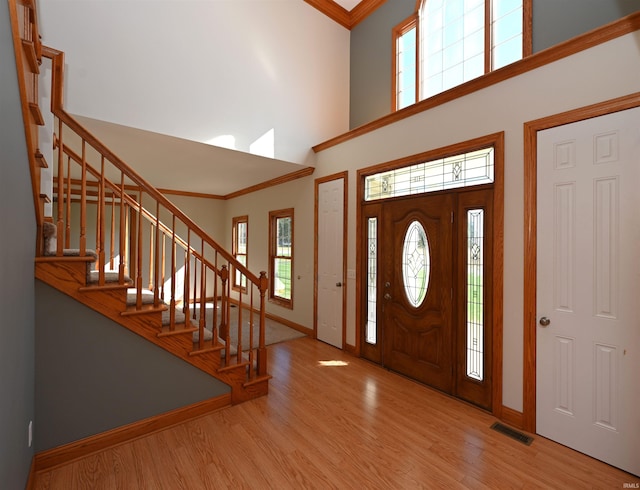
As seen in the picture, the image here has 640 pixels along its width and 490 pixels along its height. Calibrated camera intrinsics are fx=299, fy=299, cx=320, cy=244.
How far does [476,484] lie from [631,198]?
205 centimetres

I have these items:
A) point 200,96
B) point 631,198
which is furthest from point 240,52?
point 631,198

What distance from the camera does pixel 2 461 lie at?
1.22 meters

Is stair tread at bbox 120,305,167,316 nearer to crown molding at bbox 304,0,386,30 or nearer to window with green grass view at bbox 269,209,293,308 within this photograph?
window with green grass view at bbox 269,209,293,308

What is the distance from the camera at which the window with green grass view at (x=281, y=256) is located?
5.29 meters

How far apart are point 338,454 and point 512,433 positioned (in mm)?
1375

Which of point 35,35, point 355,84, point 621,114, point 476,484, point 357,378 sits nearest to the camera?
point 35,35

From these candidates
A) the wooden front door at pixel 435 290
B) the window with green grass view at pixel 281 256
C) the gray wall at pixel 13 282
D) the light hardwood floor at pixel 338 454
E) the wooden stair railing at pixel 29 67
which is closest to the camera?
the gray wall at pixel 13 282

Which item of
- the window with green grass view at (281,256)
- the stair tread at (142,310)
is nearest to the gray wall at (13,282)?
the stair tread at (142,310)

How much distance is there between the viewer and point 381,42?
430 centimetres

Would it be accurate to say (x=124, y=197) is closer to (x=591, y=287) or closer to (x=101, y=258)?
(x=101, y=258)

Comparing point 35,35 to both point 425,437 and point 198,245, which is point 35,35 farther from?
point 198,245

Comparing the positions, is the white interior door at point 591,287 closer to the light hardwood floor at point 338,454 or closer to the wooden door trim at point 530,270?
the wooden door trim at point 530,270

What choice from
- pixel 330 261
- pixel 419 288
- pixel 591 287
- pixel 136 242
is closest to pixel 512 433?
pixel 591 287

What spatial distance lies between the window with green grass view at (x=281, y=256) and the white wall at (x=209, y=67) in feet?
4.85
